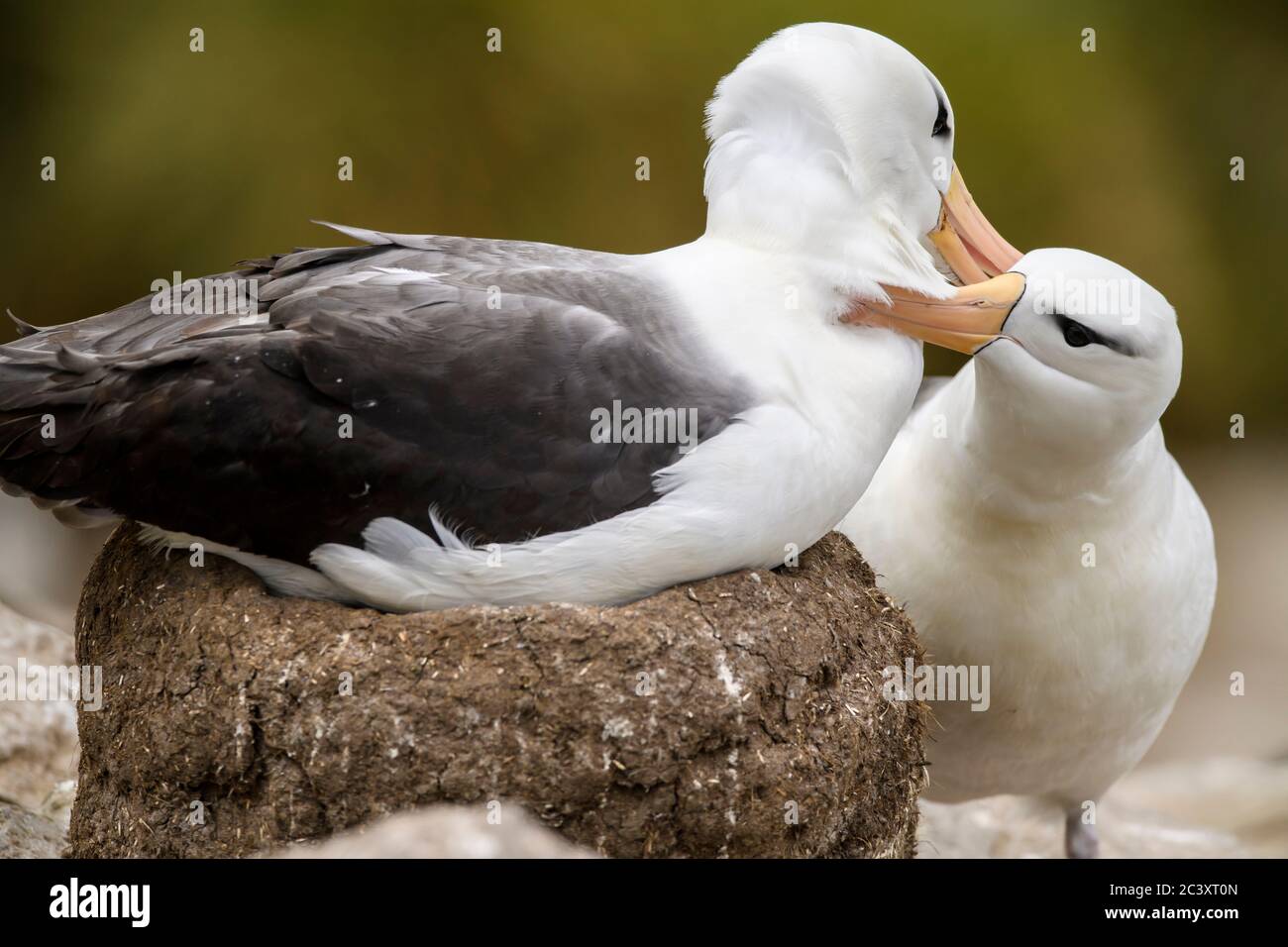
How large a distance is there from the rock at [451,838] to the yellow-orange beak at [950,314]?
1635mm

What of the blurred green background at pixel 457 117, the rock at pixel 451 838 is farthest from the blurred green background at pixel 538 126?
the rock at pixel 451 838

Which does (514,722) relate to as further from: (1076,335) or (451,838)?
(1076,335)

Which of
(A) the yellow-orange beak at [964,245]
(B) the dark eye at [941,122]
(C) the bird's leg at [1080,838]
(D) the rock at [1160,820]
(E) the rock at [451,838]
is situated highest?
(B) the dark eye at [941,122]

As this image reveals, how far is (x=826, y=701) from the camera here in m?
3.84

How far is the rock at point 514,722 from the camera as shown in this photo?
11.7 ft


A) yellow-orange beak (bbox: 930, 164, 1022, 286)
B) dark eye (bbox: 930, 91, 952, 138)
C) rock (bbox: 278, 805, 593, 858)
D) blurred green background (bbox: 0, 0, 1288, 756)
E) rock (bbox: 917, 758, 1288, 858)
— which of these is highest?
blurred green background (bbox: 0, 0, 1288, 756)

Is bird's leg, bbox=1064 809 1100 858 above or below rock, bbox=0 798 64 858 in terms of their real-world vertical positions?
below

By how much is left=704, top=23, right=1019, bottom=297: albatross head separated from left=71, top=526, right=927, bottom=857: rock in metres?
0.94

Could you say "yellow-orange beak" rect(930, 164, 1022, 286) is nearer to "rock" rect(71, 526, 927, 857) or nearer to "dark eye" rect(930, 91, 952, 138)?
"dark eye" rect(930, 91, 952, 138)

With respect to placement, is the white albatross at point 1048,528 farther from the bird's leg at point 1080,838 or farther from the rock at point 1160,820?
the rock at point 1160,820

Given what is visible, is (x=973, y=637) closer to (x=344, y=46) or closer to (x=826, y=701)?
(x=826, y=701)

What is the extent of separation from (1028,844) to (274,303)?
448 centimetres

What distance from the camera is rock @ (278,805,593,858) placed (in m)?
3.27

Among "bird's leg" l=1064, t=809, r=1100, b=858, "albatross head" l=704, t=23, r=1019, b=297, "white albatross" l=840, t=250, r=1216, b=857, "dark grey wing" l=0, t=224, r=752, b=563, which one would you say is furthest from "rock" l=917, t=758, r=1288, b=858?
"dark grey wing" l=0, t=224, r=752, b=563
